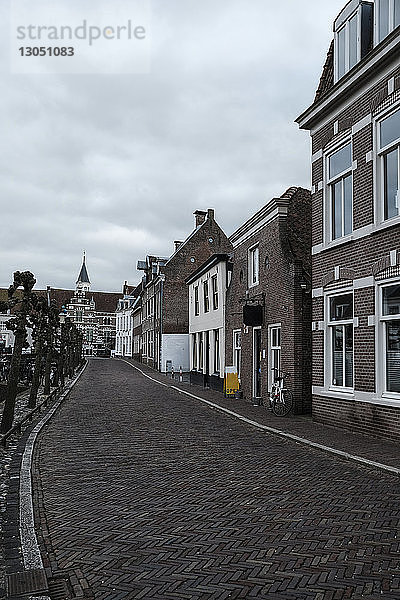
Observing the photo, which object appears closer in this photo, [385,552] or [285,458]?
[385,552]

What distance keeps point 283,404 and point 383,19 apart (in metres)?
9.56

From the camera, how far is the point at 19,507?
23.5 feet

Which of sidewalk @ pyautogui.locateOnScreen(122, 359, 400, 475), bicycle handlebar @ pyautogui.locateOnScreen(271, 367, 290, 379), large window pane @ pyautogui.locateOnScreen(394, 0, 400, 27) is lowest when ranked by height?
sidewalk @ pyautogui.locateOnScreen(122, 359, 400, 475)

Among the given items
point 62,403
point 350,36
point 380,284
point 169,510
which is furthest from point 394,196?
point 62,403

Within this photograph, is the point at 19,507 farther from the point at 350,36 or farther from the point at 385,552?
the point at 350,36

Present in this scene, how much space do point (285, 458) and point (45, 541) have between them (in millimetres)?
5168

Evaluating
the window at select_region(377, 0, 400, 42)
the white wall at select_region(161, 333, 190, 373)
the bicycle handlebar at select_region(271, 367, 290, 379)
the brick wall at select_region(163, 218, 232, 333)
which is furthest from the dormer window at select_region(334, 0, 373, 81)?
the brick wall at select_region(163, 218, 232, 333)

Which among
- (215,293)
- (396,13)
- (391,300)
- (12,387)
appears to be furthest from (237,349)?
(396,13)

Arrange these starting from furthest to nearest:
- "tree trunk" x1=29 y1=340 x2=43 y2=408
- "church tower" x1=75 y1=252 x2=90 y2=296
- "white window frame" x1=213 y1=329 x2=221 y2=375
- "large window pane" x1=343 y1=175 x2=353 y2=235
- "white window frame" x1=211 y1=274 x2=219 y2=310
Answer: "church tower" x1=75 y1=252 x2=90 y2=296 < "white window frame" x1=211 y1=274 x2=219 y2=310 < "white window frame" x1=213 y1=329 x2=221 y2=375 < "tree trunk" x1=29 y1=340 x2=43 y2=408 < "large window pane" x1=343 y1=175 x2=353 y2=235

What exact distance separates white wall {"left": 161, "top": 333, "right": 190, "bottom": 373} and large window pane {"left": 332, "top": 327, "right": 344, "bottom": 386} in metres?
31.5

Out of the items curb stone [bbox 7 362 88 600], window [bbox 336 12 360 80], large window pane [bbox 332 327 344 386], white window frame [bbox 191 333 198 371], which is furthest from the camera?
white window frame [bbox 191 333 198 371]

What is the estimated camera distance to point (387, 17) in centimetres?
1250

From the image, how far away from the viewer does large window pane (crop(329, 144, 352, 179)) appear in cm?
1386

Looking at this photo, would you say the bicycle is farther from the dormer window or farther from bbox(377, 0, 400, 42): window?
bbox(377, 0, 400, 42): window
